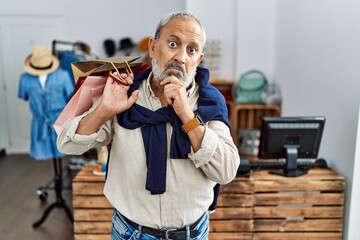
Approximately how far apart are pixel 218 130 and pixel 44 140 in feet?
8.46

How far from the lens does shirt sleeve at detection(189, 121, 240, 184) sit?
3.45ft

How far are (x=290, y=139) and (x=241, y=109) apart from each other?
5.23 ft

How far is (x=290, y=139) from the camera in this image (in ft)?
7.64

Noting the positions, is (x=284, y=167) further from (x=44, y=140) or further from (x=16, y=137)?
(x=16, y=137)

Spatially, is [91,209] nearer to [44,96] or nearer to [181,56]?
[44,96]

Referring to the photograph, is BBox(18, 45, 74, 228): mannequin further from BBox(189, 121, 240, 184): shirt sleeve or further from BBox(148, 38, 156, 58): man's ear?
BBox(189, 121, 240, 184): shirt sleeve

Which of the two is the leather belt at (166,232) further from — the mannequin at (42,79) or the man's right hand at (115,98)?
the mannequin at (42,79)

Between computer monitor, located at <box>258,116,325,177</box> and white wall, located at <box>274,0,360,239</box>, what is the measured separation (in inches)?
6.7

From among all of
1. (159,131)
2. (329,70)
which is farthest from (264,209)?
(159,131)

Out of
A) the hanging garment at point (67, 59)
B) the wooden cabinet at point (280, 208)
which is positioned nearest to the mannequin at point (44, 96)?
the hanging garment at point (67, 59)

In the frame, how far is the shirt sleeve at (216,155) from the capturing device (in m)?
1.05

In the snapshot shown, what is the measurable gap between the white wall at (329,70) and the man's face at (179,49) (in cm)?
136

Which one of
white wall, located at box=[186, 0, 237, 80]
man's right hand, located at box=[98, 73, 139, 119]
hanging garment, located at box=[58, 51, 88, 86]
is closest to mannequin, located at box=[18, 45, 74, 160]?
hanging garment, located at box=[58, 51, 88, 86]

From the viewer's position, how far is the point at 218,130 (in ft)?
3.79
